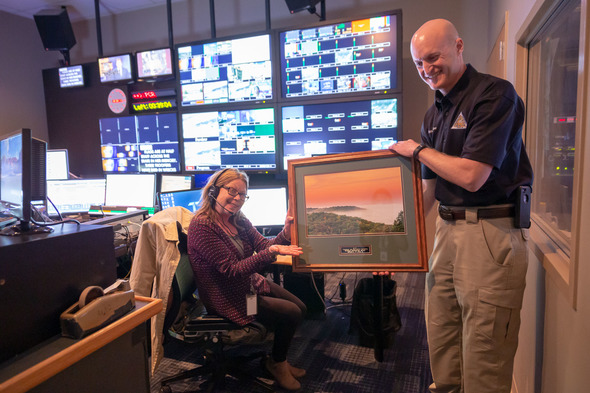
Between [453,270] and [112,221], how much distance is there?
209 cm

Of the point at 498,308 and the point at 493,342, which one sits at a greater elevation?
the point at 498,308

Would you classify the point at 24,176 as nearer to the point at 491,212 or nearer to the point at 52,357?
the point at 52,357

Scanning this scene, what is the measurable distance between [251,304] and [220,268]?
0.83 ft

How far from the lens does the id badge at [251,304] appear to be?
1913mm

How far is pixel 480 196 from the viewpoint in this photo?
134cm

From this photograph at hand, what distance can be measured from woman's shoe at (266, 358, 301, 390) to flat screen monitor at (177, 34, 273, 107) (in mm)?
2325

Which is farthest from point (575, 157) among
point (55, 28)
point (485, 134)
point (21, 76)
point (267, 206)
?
point (21, 76)

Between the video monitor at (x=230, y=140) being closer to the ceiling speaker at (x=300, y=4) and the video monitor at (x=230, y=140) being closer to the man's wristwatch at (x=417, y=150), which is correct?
the ceiling speaker at (x=300, y=4)

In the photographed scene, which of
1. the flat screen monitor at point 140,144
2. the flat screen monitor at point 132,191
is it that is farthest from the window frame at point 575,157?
the flat screen monitor at point 140,144

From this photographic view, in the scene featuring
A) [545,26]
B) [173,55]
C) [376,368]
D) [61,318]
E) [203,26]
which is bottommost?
[376,368]

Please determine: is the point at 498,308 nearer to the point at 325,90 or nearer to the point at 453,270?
the point at 453,270

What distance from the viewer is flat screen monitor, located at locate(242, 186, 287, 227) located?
2916mm

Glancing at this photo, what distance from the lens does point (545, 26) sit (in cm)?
164

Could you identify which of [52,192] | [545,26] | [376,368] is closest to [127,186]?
[52,192]
